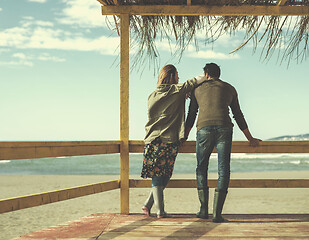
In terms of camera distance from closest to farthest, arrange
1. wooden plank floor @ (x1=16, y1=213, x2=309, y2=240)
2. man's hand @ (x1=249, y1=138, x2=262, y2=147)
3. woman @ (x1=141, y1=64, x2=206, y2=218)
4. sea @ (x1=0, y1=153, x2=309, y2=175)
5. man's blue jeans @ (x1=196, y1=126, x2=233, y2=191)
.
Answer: wooden plank floor @ (x1=16, y1=213, x2=309, y2=240), man's blue jeans @ (x1=196, y1=126, x2=233, y2=191), woman @ (x1=141, y1=64, x2=206, y2=218), man's hand @ (x1=249, y1=138, x2=262, y2=147), sea @ (x1=0, y1=153, x2=309, y2=175)

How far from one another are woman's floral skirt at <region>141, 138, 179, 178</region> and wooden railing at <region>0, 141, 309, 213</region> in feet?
1.13

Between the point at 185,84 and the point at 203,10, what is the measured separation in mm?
983

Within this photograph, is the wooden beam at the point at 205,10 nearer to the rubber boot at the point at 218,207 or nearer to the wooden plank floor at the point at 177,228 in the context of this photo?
the rubber boot at the point at 218,207

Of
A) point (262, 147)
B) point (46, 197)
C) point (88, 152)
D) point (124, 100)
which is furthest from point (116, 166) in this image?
point (46, 197)

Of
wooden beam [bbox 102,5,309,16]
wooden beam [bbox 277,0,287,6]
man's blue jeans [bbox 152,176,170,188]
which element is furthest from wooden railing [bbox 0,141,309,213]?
wooden beam [bbox 277,0,287,6]

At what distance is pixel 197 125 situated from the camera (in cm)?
389

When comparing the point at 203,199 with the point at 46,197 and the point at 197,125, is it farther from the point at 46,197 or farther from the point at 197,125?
the point at 46,197

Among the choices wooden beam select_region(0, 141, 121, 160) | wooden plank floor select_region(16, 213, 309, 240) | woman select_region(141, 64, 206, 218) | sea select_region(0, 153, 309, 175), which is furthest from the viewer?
sea select_region(0, 153, 309, 175)

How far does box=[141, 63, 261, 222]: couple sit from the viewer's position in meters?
3.77

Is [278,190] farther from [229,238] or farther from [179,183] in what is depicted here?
[229,238]

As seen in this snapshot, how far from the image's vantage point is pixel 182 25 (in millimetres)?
4574

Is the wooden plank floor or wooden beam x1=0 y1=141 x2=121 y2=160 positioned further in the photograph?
the wooden plank floor

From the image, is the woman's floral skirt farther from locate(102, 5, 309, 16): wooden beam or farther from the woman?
locate(102, 5, 309, 16): wooden beam

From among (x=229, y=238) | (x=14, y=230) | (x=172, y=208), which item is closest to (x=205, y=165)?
(x=229, y=238)
